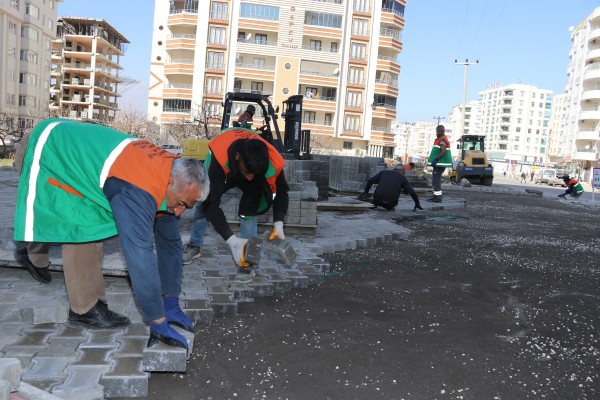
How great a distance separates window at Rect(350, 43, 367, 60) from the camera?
43469mm

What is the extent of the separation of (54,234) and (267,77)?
3964 centimetres

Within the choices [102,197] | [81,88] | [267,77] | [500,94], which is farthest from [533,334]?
[500,94]

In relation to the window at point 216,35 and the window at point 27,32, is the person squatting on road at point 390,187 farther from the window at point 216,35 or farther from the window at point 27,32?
the window at point 27,32

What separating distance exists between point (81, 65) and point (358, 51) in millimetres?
38546

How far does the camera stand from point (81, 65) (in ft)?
211

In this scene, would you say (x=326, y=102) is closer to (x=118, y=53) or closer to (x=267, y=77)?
(x=267, y=77)

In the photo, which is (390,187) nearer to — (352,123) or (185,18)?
(352,123)

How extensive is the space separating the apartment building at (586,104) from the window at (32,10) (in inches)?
2309

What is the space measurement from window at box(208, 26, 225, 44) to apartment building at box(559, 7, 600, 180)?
139 feet

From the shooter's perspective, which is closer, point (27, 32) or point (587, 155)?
point (27, 32)

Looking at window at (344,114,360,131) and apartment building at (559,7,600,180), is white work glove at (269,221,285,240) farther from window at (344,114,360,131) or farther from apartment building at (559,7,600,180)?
apartment building at (559,7,600,180)

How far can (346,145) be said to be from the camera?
45062 millimetres

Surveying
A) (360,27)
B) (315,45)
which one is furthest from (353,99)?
(360,27)

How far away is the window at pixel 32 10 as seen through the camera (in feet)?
154
